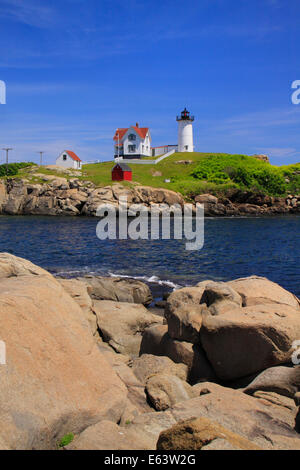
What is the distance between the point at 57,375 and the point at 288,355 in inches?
238

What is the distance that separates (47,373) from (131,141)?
363 feet

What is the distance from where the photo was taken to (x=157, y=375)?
9703 millimetres

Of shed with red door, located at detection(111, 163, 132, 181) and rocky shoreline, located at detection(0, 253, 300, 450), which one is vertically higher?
shed with red door, located at detection(111, 163, 132, 181)

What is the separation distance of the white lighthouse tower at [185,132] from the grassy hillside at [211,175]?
8306mm

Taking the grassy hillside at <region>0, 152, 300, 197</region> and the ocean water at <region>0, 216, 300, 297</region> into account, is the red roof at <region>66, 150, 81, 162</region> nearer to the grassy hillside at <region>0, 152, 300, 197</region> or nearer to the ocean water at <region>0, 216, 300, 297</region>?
the grassy hillside at <region>0, 152, 300, 197</region>

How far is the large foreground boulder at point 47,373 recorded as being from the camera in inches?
239

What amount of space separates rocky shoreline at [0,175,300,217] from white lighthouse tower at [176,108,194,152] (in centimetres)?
4110

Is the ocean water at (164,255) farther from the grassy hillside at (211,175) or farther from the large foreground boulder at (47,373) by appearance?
the grassy hillside at (211,175)

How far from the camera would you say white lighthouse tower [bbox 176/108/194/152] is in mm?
120506

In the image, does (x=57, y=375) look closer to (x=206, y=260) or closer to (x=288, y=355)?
(x=288, y=355)

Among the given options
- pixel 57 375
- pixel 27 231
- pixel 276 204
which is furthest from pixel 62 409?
pixel 276 204

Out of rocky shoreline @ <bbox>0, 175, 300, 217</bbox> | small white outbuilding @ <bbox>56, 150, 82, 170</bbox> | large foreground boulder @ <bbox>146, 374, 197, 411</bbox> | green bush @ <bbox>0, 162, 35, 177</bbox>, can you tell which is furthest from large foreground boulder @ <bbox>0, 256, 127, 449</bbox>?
green bush @ <bbox>0, 162, 35, 177</bbox>

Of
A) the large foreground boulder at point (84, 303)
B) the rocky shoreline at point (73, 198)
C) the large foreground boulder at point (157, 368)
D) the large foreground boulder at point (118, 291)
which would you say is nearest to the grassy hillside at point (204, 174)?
the rocky shoreline at point (73, 198)

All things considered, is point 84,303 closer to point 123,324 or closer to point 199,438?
point 123,324
